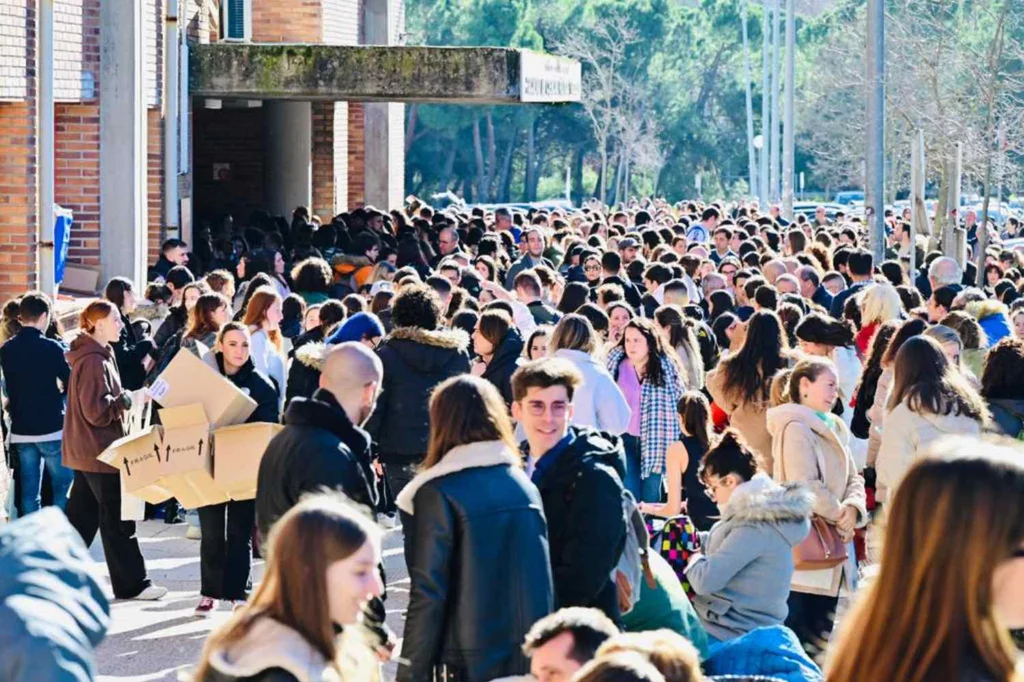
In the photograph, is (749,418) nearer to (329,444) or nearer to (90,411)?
(90,411)

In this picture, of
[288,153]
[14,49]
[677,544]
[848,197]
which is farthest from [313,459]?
[848,197]

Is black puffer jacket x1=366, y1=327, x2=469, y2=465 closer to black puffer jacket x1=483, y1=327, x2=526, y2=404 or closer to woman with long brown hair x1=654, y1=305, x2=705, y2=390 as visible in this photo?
black puffer jacket x1=483, y1=327, x2=526, y2=404

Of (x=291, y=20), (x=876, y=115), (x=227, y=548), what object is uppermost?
(x=291, y=20)

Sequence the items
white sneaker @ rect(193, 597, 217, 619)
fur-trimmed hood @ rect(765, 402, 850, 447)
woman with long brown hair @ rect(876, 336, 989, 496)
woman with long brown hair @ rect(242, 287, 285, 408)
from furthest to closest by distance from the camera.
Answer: woman with long brown hair @ rect(242, 287, 285, 408) < white sneaker @ rect(193, 597, 217, 619) < woman with long brown hair @ rect(876, 336, 989, 496) < fur-trimmed hood @ rect(765, 402, 850, 447)

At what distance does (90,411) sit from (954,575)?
25.7ft

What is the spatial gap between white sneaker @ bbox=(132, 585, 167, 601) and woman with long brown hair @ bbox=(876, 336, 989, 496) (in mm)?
4218

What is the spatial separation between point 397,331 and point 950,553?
→ 7356 millimetres

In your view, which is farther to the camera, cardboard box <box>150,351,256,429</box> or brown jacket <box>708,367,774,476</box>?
brown jacket <box>708,367,774,476</box>

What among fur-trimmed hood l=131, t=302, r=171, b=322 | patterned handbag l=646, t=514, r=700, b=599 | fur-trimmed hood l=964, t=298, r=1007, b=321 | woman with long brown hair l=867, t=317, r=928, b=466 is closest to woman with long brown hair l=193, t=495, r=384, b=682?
patterned handbag l=646, t=514, r=700, b=599

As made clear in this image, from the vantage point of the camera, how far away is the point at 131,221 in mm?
18531

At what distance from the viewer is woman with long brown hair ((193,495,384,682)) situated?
438 cm

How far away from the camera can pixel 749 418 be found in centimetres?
1023

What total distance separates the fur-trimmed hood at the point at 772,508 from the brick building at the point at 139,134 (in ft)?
30.5

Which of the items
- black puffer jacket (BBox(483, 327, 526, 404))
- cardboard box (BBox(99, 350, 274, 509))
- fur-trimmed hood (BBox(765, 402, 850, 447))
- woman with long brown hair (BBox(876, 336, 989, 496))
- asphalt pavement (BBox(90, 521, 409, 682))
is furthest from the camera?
black puffer jacket (BBox(483, 327, 526, 404))
